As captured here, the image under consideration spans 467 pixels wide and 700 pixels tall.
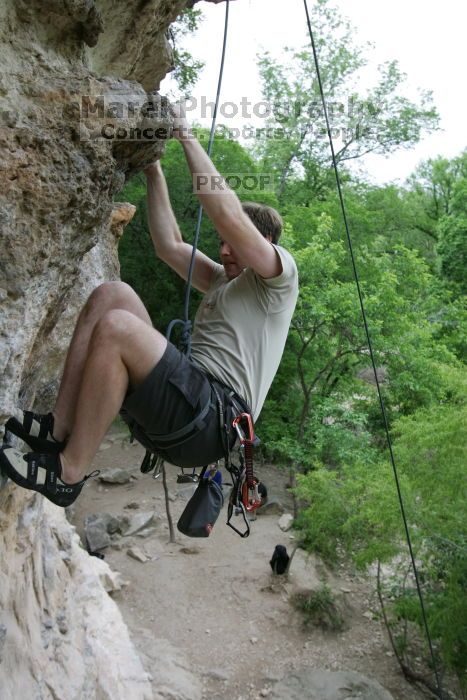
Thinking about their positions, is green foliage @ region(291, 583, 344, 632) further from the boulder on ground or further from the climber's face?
the climber's face

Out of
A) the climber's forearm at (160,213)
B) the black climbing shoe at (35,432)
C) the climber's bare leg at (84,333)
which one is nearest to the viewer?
the black climbing shoe at (35,432)

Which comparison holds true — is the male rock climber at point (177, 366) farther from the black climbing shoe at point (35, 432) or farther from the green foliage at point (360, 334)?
the green foliage at point (360, 334)

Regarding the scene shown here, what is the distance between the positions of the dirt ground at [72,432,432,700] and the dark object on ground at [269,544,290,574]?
15cm

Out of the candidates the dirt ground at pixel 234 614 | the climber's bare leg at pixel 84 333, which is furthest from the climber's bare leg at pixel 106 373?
the dirt ground at pixel 234 614

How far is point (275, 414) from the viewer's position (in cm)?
1304

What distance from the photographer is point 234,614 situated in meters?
8.97

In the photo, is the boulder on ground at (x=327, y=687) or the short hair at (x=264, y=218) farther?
the boulder on ground at (x=327, y=687)

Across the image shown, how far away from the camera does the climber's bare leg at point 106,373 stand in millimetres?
2561

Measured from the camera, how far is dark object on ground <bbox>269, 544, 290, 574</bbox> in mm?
9461

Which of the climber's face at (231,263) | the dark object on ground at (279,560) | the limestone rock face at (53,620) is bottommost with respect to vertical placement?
the dark object on ground at (279,560)

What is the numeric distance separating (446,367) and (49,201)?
849 cm

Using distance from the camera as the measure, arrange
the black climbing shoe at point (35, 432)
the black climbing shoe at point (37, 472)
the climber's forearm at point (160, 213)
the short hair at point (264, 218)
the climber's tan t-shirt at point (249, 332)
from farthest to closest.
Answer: the climber's forearm at point (160, 213) < the short hair at point (264, 218) < the climber's tan t-shirt at point (249, 332) < the black climbing shoe at point (35, 432) < the black climbing shoe at point (37, 472)

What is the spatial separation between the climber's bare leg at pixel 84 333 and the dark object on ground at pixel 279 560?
734cm

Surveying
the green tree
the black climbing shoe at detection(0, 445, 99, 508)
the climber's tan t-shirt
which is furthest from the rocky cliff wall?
the green tree
